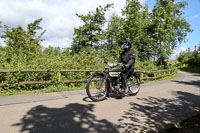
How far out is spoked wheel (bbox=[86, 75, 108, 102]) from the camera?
4793 mm

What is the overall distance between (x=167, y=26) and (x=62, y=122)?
30.1 meters

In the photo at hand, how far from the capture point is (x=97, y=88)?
16.6 ft

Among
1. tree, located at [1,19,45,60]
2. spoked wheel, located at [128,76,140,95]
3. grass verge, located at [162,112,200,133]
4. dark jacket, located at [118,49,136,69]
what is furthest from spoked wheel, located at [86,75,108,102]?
tree, located at [1,19,45,60]

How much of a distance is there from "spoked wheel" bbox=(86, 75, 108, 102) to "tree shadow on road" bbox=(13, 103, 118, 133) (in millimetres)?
1005

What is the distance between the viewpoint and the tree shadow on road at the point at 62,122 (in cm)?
269

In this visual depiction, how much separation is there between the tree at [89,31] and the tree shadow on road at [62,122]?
2595cm

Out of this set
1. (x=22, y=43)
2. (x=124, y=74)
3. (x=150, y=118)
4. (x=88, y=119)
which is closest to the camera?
(x=88, y=119)

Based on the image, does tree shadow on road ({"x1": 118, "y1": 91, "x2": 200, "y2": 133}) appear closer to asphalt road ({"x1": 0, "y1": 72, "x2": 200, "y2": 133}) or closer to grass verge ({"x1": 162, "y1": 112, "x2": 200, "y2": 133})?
asphalt road ({"x1": 0, "y1": 72, "x2": 200, "y2": 133})

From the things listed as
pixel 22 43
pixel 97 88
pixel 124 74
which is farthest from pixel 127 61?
pixel 22 43

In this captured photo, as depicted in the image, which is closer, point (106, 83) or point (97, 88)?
point (97, 88)

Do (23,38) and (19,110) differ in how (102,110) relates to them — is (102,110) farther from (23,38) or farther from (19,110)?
(23,38)

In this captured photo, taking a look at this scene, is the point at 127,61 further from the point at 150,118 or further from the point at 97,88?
the point at 150,118

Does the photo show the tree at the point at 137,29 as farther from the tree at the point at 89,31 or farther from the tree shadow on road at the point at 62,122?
the tree shadow on road at the point at 62,122

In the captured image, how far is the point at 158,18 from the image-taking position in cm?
2875
